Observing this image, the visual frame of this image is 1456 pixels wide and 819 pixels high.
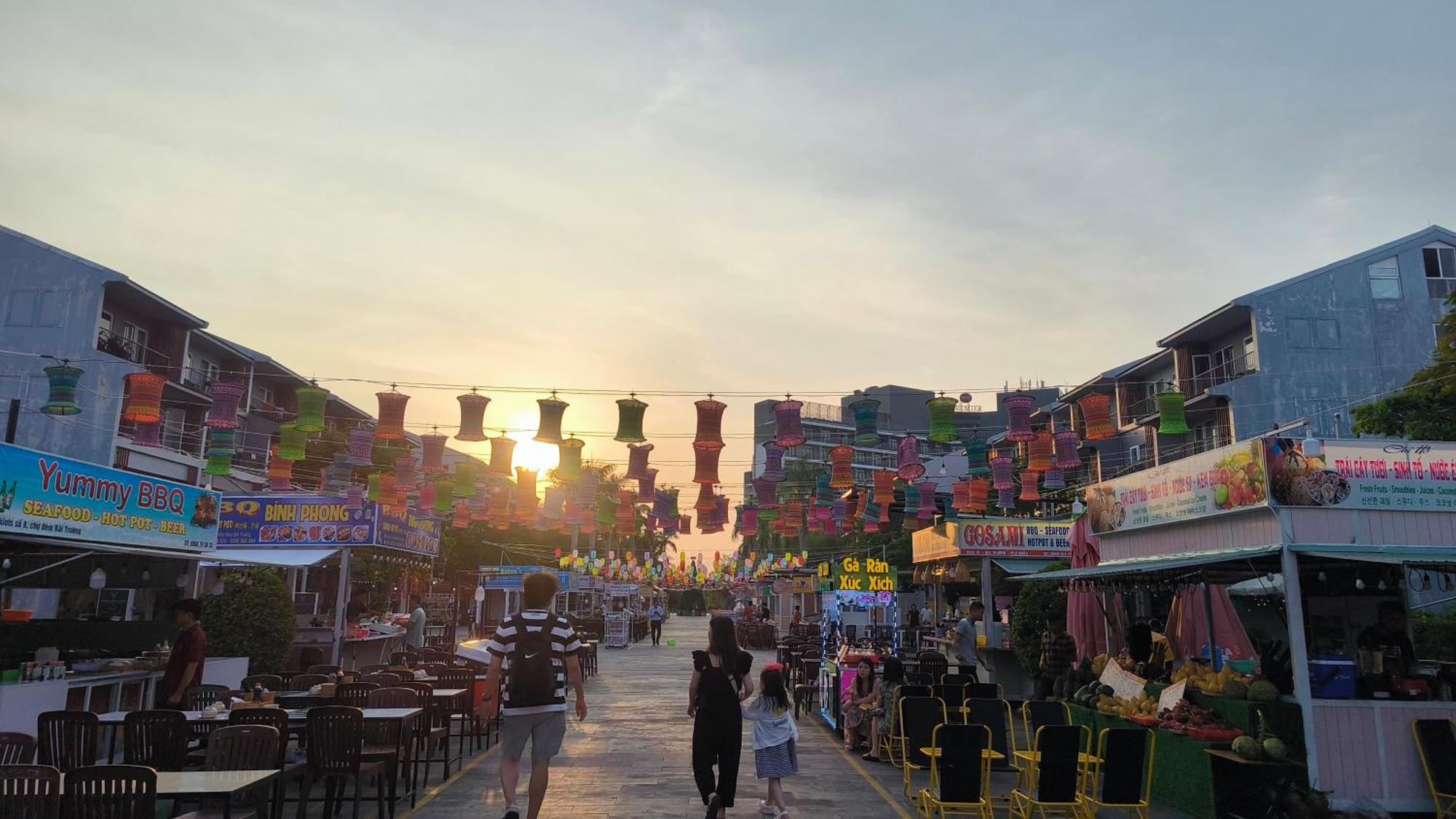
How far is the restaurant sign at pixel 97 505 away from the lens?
9562 millimetres

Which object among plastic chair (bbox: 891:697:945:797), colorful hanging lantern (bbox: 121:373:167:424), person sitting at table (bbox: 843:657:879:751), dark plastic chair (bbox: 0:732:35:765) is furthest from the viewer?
colorful hanging lantern (bbox: 121:373:167:424)

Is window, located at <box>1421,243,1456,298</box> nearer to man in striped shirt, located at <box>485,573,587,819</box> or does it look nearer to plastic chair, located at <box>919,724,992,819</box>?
plastic chair, located at <box>919,724,992,819</box>

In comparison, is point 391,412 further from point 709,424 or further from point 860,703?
point 860,703

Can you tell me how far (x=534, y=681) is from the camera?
279 inches

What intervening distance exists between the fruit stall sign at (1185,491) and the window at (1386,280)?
1094 inches

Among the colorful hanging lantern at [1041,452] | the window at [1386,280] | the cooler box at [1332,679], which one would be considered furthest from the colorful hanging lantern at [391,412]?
the window at [1386,280]

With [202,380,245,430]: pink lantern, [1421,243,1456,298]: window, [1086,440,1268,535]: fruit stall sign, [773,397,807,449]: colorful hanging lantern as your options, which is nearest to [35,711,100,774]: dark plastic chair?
[202,380,245,430]: pink lantern

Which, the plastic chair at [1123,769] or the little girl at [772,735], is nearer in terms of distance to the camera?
the plastic chair at [1123,769]

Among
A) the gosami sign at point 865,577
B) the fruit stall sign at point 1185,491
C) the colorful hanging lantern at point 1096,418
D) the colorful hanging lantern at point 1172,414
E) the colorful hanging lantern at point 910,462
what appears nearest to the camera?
the fruit stall sign at point 1185,491

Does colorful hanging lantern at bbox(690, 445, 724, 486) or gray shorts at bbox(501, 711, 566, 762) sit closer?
gray shorts at bbox(501, 711, 566, 762)

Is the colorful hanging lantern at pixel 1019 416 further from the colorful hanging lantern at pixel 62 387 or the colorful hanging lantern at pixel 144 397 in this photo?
the colorful hanging lantern at pixel 62 387

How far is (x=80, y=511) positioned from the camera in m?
10.8

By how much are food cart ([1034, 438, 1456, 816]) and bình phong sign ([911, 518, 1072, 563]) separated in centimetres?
698

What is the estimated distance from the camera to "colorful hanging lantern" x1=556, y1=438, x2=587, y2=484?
1872 cm
